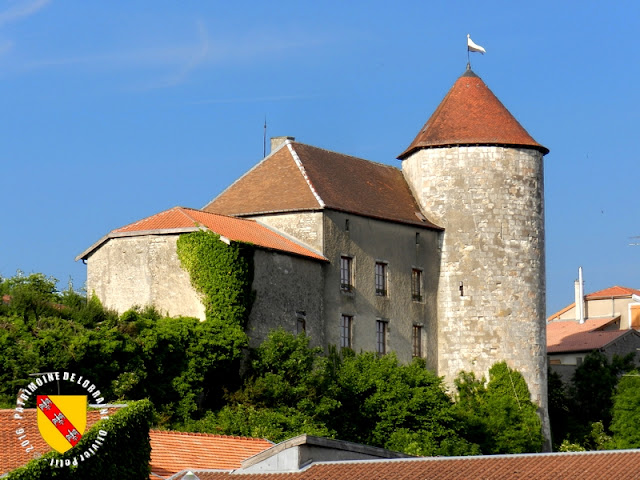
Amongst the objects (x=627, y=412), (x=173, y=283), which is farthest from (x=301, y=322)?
(x=627, y=412)

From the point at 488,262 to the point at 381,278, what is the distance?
13.4 feet

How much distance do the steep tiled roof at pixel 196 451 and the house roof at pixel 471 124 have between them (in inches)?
918

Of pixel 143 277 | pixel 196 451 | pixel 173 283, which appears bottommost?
pixel 196 451

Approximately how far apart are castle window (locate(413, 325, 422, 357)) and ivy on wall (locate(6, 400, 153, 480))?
87.1 ft

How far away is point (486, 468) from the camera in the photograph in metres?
32.5

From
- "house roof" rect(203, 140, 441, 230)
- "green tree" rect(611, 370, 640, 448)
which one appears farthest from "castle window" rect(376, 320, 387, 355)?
"green tree" rect(611, 370, 640, 448)

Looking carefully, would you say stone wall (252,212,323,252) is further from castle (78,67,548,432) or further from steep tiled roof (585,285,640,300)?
steep tiled roof (585,285,640,300)

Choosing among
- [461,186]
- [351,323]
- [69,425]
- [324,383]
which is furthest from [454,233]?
[69,425]

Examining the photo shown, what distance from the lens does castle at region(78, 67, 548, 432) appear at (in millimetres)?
57375

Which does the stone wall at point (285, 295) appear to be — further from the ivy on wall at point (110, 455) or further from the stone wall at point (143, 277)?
the ivy on wall at point (110, 455)

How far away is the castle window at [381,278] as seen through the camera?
58.8 metres

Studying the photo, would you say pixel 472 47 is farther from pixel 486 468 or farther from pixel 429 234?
pixel 486 468

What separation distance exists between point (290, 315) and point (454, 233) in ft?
30.2

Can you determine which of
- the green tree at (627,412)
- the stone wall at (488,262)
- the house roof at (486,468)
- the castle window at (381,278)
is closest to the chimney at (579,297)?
the green tree at (627,412)
